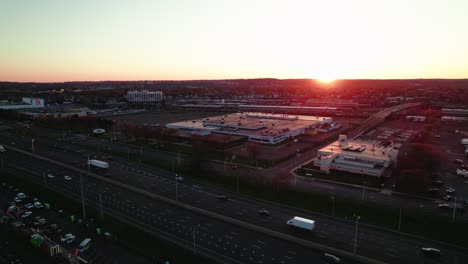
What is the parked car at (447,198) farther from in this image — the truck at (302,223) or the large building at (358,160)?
the truck at (302,223)

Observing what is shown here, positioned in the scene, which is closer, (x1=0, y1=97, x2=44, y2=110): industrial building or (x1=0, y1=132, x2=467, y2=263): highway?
(x1=0, y1=132, x2=467, y2=263): highway

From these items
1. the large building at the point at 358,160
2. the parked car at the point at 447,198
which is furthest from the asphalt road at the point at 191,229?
the large building at the point at 358,160

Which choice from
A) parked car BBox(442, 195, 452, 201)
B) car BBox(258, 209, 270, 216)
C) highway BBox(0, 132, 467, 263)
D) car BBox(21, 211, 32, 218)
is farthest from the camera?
parked car BBox(442, 195, 452, 201)

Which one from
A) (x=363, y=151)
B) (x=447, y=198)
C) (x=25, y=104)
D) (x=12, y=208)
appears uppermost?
(x=25, y=104)

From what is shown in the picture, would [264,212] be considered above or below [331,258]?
above

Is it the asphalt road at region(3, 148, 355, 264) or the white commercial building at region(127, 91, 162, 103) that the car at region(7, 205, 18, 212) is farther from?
the white commercial building at region(127, 91, 162, 103)

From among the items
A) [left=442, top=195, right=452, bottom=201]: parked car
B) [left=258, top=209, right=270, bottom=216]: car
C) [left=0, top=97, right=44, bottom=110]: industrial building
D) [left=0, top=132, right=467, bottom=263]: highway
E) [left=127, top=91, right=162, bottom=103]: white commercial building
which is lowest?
[left=0, top=132, right=467, bottom=263]: highway

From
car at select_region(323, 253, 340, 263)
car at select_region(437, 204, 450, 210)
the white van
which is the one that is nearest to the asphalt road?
car at select_region(323, 253, 340, 263)

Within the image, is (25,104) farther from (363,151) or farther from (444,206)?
(444,206)

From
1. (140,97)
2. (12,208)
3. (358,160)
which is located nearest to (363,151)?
(358,160)
